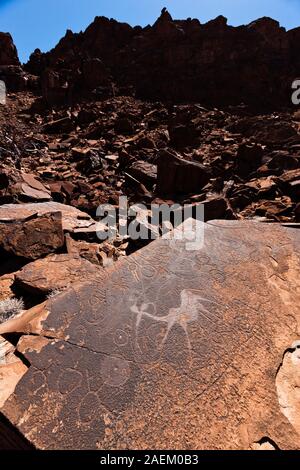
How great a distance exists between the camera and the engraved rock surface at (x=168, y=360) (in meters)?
1.61

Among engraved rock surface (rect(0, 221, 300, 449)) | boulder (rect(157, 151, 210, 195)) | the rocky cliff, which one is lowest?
engraved rock surface (rect(0, 221, 300, 449))

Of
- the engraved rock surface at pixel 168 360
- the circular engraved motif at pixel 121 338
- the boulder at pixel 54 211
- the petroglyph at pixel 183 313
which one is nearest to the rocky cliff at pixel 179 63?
the boulder at pixel 54 211

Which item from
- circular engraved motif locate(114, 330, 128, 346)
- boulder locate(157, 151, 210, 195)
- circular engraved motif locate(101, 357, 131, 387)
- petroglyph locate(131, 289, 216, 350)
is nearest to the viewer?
circular engraved motif locate(101, 357, 131, 387)

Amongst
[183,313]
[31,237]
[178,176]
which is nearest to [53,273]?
[31,237]

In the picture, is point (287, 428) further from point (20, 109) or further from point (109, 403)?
point (20, 109)

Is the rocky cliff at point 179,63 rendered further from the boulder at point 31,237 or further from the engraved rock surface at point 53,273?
the engraved rock surface at point 53,273

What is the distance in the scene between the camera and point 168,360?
1893mm

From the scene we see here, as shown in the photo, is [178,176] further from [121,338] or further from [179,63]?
[179,63]

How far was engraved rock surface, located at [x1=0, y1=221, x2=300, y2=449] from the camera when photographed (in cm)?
161

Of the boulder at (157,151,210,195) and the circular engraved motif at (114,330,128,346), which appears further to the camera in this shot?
the boulder at (157,151,210,195)

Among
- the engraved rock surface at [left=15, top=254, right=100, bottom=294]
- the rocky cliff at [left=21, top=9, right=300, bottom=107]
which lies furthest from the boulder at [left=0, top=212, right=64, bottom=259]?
the rocky cliff at [left=21, top=9, right=300, bottom=107]

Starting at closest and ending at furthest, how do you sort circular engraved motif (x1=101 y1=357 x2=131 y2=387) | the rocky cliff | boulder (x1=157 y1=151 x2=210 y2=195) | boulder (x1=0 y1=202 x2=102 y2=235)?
circular engraved motif (x1=101 y1=357 x2=131 y2=387)
boulder (x1=0 y1=202 x2=102 y2=235)
boulder (x1=157 y1=151 x2=210 y2=195)
the rocky cliff

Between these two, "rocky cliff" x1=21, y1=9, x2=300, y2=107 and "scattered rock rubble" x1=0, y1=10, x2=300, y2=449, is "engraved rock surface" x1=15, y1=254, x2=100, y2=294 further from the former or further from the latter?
"rocky cliff" x1=21, y1=9, x2=300, y2=107

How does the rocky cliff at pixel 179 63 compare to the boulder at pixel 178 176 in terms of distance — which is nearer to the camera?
the boulder at pixel 178 176
